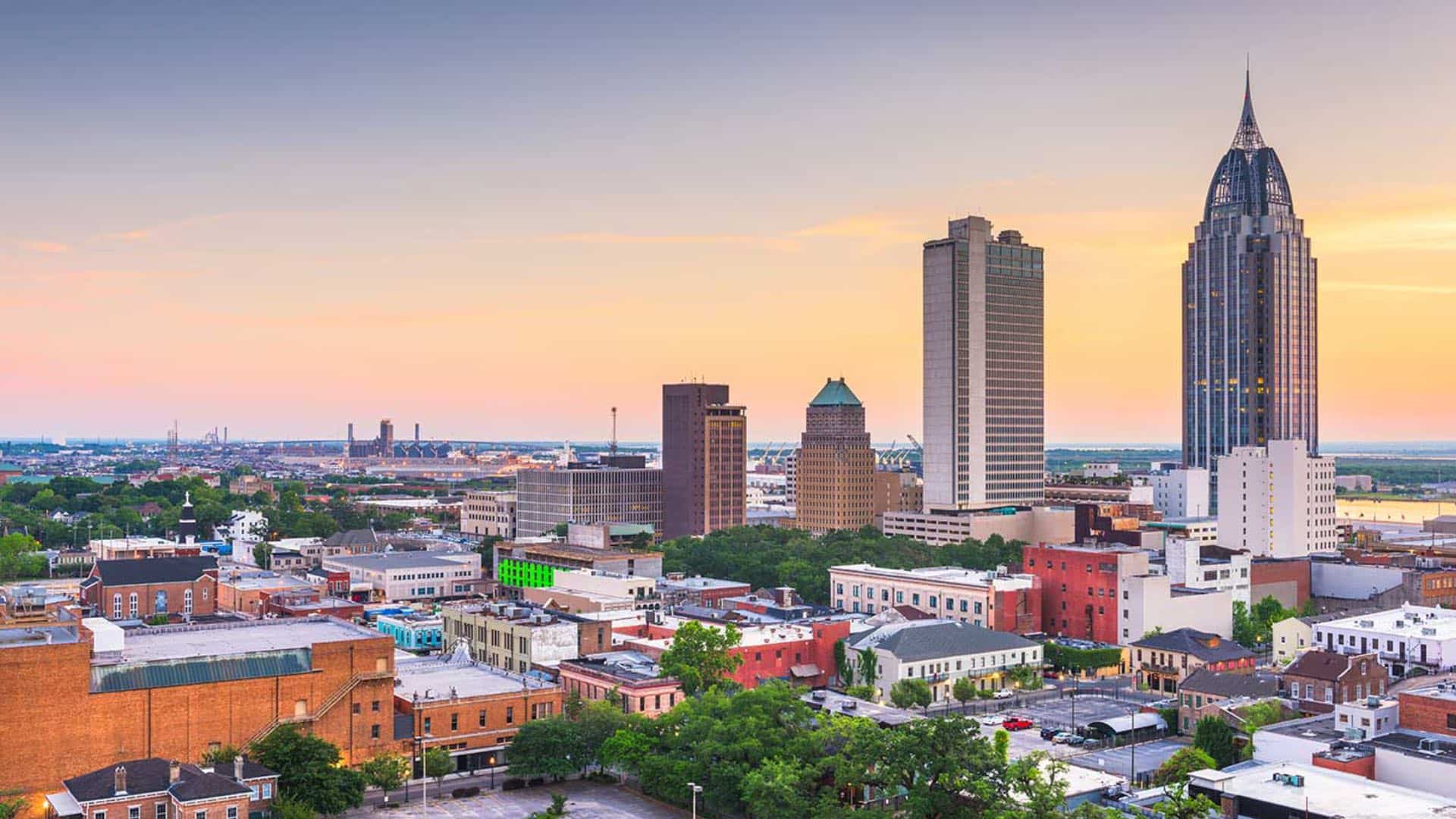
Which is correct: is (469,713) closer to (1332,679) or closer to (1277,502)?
(1332,679)

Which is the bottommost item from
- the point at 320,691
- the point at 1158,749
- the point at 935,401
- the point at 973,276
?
the point at 1158,749

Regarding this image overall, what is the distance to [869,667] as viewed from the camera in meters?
89.0

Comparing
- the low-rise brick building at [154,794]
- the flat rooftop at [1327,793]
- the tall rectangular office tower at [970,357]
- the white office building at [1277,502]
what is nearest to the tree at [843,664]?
the flat rooftop at [1327,793]

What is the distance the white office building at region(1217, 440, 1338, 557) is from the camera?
517ft

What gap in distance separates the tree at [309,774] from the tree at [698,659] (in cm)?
2057

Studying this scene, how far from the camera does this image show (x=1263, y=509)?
6265 inches

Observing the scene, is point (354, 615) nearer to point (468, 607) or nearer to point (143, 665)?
point (468, 607)

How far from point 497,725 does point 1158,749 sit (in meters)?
36.5

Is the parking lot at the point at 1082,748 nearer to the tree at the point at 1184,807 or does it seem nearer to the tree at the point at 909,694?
the tree at the point at 909,694

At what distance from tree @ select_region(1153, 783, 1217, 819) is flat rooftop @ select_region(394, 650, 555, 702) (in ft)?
117

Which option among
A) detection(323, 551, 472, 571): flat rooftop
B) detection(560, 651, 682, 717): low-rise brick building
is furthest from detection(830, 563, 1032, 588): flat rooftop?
detection(323, 551, 472, 571): flat rooftop

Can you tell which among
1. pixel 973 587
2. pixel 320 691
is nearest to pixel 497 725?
pixel 320 691

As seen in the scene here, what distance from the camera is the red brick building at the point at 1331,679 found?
7362 cm

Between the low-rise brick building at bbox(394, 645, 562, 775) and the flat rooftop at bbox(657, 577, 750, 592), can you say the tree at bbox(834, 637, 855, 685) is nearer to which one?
the low-rise brick building at bbox(394, 645, 562, 775)
